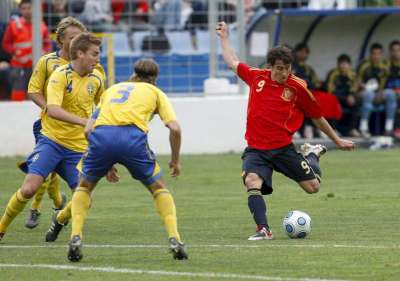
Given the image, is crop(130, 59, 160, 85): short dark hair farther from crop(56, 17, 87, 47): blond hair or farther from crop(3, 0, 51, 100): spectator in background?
crop(3, 0, 51, 100): spectator in background

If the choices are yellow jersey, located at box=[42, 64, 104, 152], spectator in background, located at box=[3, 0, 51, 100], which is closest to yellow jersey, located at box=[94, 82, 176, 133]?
yellow jersey, located at box=[42, 64, 104, 152]

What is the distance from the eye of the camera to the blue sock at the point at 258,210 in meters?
10.9

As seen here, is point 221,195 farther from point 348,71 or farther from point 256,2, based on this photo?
point 256,2

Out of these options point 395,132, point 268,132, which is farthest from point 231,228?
point 395,132

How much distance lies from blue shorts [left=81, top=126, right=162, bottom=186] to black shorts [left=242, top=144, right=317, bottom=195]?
1871 millimetres

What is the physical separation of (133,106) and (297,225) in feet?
7.32

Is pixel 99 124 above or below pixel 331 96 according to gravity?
above

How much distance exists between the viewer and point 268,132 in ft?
36.9

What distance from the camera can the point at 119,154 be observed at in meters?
9.27

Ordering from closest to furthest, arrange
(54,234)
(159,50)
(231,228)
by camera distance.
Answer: (54,234)
(231,228)
(159,50)

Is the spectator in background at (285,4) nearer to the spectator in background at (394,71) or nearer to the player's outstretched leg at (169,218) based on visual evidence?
the spectator in background at (394,71)

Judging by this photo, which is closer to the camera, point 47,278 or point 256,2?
point 47,278

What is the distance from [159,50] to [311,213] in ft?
28.8

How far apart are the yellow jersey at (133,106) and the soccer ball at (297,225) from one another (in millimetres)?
2022
